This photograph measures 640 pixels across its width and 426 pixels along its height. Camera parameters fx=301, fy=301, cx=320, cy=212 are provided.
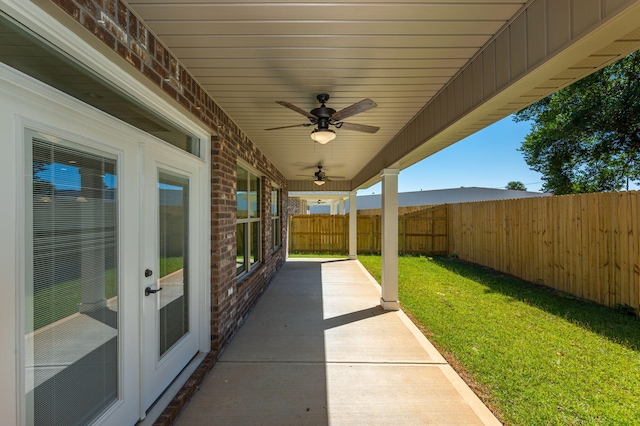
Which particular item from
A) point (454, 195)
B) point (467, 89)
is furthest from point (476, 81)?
point (454, 195)

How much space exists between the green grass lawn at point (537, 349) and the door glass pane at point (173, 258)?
282cm

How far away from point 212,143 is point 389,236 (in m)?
3.34

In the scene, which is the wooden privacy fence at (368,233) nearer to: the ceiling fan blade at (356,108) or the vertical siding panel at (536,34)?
the ceiling fan blade at (356,108)

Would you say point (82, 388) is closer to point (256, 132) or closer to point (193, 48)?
point (193, 48)

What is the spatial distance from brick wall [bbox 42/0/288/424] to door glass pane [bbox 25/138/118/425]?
66cm

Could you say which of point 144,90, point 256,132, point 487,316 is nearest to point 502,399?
point 487,316

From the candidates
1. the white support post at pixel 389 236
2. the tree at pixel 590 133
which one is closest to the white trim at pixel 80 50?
the white support post at pixel 389 236

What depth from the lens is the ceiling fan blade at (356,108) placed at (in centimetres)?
274

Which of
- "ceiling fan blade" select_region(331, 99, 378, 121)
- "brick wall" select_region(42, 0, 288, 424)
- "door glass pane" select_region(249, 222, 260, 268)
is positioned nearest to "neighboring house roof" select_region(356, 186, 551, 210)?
"door glass pane" select_region(249, 222, 260, 268)

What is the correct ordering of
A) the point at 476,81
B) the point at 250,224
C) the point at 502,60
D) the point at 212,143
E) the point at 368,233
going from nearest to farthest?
the point at 502,60, the point at 476,81, the point at 212,143, the point at 250,224, the point at 368,233

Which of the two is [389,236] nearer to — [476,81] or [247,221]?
[247,221]

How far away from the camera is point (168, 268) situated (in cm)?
262

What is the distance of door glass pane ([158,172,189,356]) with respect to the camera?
99.5 inches

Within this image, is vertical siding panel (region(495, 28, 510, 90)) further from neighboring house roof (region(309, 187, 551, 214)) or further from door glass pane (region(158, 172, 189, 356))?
neighboring house roof (region(309, 187, 551, 214))
